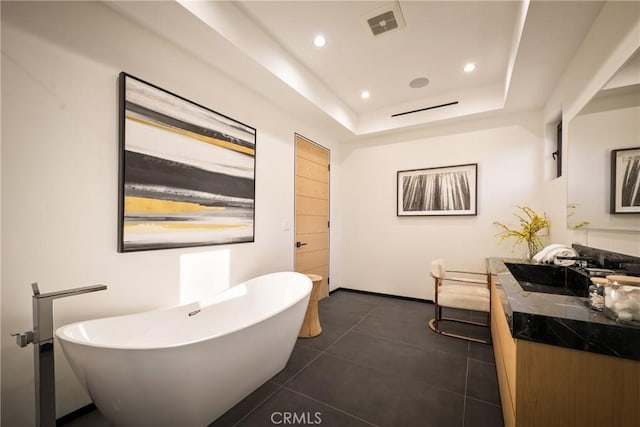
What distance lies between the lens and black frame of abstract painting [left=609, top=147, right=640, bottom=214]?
1320 mm

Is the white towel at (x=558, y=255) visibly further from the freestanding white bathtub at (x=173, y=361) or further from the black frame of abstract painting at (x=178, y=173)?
the black frame of abstract painting at (x=178, y=173)

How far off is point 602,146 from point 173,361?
2.75 meters

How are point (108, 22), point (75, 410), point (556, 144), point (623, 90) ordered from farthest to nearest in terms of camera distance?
1. point (556, 144)
2. point (108, 22)
3. point (75, 410)
4. point (623, 90)

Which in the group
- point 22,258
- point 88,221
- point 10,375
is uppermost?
point 88,221

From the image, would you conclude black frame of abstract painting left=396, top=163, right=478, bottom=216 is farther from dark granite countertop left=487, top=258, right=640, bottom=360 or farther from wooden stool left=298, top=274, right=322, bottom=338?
dark granite countertop left=487, top=258, right=640, bottom=360

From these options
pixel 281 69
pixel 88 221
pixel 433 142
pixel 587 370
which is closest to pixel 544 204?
pixel 433 142

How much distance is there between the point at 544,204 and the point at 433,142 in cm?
154

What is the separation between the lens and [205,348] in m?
1.28

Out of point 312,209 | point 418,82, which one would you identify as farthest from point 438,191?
point 312,209

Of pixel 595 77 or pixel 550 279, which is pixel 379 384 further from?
pixel 595 77

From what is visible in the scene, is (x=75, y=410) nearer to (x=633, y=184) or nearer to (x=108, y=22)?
(x=108, y=22)

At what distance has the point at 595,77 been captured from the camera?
1.73 m

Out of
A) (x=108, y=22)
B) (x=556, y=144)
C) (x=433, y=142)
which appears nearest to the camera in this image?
(x=108, y=22)

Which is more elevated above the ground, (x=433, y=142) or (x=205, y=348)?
(x=433, y=142)
